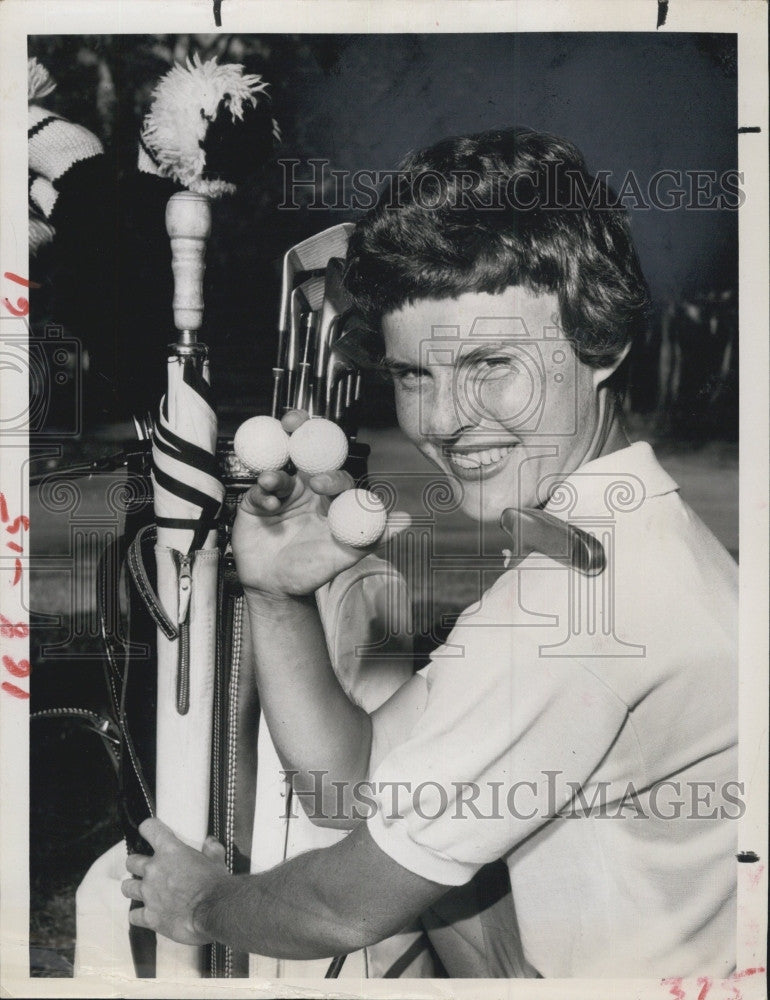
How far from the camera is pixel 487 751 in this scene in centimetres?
208

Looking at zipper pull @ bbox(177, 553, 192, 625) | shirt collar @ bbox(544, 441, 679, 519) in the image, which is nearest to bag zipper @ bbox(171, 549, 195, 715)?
zipper pull @ bbox(177, 553, 192, 625)

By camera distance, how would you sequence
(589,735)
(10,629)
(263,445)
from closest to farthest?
1. (589,735)
2. (263,445)
3. (10,629)

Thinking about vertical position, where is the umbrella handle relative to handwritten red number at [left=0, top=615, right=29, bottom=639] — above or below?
above

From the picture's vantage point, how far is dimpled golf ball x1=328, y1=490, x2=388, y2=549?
6.89 feet

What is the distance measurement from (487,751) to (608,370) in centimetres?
80

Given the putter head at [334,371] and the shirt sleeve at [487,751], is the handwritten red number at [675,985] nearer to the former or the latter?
the shirt sleeve at [487,751]

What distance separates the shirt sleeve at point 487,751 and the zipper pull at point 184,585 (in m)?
0.52

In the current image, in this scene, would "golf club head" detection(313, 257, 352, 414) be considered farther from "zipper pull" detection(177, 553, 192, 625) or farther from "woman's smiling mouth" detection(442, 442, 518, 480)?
"zipper pull" detection(177, 553, 192, 625)

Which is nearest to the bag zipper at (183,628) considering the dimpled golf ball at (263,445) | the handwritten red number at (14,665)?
the dimpled golf ball at (263,445)

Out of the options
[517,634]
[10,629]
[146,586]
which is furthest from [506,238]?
[10,629]

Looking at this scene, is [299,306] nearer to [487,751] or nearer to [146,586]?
[146,586]

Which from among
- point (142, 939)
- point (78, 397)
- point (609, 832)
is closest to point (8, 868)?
point (142, 939)

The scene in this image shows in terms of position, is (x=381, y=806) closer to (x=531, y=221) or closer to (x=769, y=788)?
(x=769, y=788)

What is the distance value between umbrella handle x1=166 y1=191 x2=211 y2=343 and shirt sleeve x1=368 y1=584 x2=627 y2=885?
85cm
